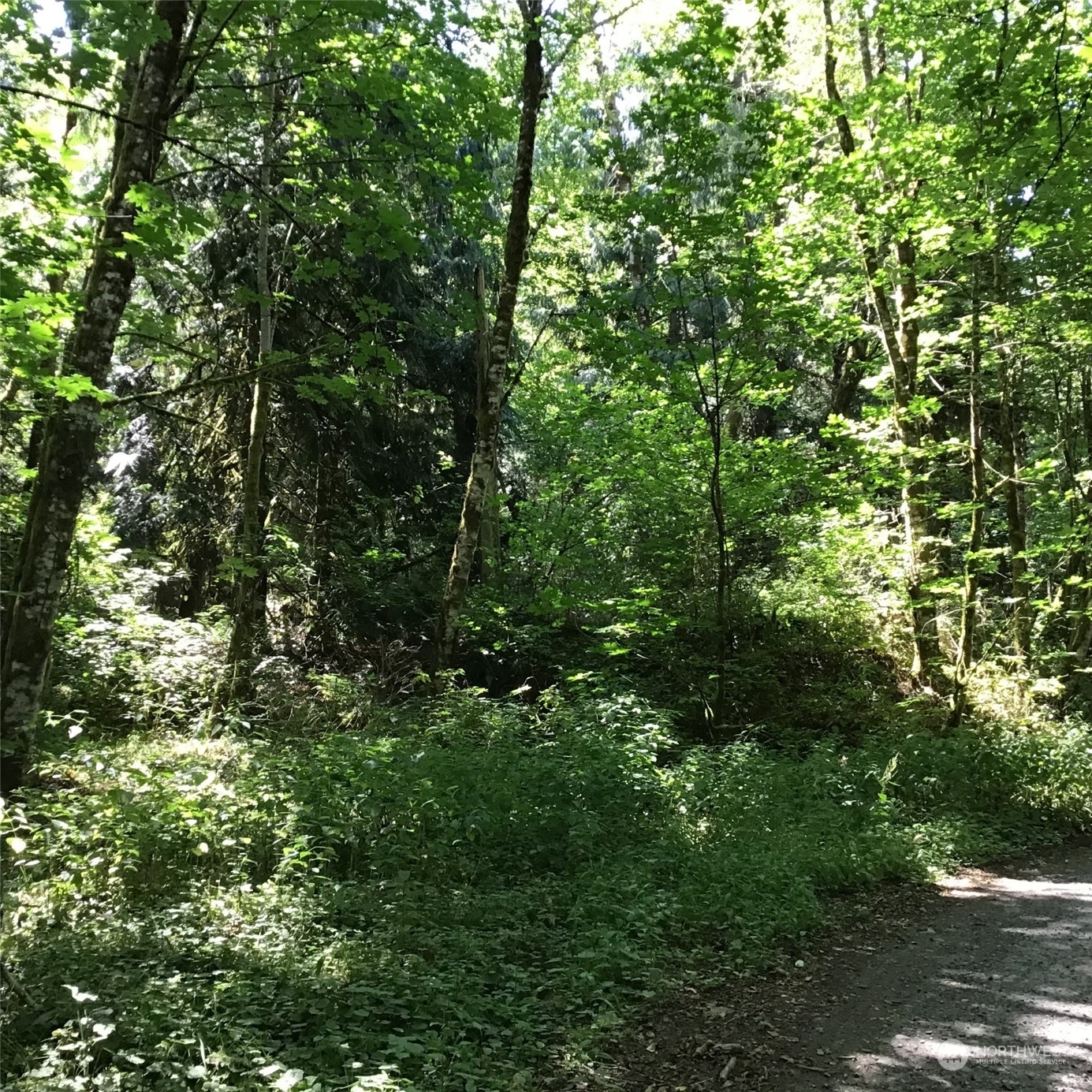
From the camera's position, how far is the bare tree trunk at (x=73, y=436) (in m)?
4.91

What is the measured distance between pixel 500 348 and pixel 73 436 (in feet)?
17.0

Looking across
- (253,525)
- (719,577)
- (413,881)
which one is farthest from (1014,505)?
(253,525)

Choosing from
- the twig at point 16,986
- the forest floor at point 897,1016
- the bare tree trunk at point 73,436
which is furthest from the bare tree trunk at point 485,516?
the twig at point 16,986

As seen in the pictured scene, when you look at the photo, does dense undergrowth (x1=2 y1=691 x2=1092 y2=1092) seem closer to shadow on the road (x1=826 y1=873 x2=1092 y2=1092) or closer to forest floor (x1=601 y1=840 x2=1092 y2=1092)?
forest floor (x1=601 y1=840 x2=1092 y2=1092)

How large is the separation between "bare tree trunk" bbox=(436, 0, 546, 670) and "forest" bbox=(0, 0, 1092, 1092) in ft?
0.21

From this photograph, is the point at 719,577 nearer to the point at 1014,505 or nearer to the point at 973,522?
the point at 973,522

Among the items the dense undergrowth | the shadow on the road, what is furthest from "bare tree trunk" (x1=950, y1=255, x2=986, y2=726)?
the shadow on the road

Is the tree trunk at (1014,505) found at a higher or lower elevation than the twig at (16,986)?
higher

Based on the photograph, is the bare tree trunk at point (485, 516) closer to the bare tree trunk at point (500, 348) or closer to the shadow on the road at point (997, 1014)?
the bare tree trunk at point (500, 348)

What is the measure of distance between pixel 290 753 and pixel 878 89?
1106 centimetres

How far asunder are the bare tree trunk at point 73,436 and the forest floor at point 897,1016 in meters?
4.25

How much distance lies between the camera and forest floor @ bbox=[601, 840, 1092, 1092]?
3.82 meters

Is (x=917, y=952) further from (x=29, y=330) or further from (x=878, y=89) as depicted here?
(x=878, y=89)

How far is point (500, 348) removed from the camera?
9.20 m
